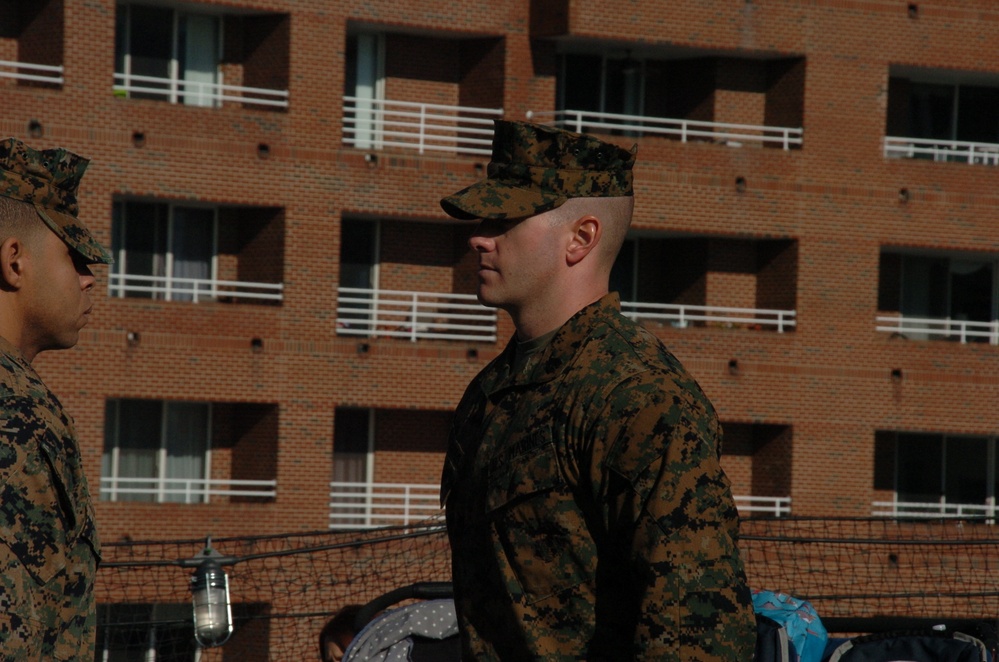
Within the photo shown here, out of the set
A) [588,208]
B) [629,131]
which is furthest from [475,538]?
Answer: [629,131]

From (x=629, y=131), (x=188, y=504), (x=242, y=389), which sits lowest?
(x=188, y=504)

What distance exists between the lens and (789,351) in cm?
3053

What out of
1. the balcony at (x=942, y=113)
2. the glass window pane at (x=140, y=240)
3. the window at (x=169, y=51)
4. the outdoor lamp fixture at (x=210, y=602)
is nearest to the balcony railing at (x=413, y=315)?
the glass window pane at (x=140, y=240)

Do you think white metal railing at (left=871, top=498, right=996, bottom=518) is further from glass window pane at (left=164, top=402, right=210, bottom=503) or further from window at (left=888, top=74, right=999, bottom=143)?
glass window pane at (left=164, top=402, right=210, bottom=503)

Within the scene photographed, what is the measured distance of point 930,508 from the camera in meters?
32.4

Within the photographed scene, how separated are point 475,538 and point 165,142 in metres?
24.2

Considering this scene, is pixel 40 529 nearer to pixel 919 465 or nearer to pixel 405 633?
pixel 405 633

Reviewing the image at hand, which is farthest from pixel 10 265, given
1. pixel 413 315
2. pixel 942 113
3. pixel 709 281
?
pixel 942 113

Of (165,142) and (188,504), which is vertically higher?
(165,142)

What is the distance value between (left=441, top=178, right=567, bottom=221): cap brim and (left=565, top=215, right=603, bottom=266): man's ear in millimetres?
81

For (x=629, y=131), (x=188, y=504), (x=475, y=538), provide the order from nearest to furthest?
(x=475, y=538), (x=188, y=504), (x=629, y=131)

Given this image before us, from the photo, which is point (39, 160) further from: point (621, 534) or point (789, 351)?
point (789, 351)

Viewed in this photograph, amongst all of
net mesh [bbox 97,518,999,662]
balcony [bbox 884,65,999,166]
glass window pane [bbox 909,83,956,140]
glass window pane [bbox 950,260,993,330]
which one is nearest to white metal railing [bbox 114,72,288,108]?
net mesh [bbox 97,518,999,662]

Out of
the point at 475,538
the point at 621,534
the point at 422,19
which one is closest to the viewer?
the point at 621,534
